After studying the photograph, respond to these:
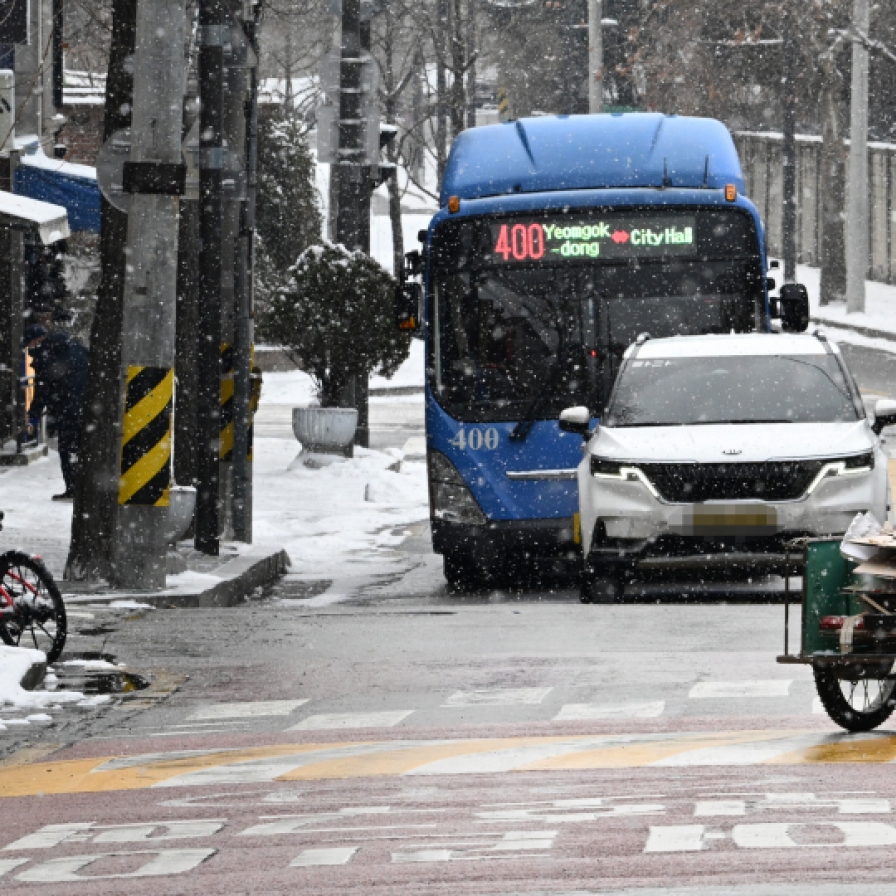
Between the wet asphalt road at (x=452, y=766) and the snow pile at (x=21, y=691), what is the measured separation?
0.79 feet

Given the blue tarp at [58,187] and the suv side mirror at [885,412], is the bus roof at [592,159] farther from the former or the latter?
the blue tarp at [58,187]

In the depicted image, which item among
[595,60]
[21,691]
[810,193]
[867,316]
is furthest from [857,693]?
[810,193]

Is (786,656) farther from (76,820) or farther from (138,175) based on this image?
(138,175)

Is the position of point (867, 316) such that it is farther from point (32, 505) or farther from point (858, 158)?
point (32, 505)

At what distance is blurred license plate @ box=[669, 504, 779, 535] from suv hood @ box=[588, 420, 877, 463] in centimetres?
28

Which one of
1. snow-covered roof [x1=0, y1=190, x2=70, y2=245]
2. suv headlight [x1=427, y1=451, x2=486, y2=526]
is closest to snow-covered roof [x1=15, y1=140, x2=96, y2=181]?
snow-covered roof [x1=0, y1=190, x2=70, y2=245]

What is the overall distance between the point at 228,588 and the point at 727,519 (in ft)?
12.7

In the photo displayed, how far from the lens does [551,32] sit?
223ft

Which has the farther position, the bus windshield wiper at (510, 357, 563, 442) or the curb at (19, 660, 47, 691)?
the bus windshield wiper at (510, 357, 563, 442)

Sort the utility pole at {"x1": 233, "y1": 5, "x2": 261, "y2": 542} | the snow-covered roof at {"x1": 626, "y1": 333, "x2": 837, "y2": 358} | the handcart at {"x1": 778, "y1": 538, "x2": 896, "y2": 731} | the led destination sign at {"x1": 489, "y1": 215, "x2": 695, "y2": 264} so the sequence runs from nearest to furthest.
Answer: the handcart at {"x1": 778, "y1": 538, "x2": 896, "y2": 731}
the snow-covered roof at {"x1": 626, "y1": 333, "x2": 837, "y2": 358}
the led destination sign at {"x1": 489, "y1": 215, "x2": 695, "y2": 264}
the utility pole at {"x1": 233, "y1": 5, "x2": 261, "y2": 542}

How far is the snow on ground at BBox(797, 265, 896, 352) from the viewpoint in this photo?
44.3 metres

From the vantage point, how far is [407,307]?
1753cm

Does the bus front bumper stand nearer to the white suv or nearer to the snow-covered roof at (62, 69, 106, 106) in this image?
the white suv

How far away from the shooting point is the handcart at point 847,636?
30.0 feet
